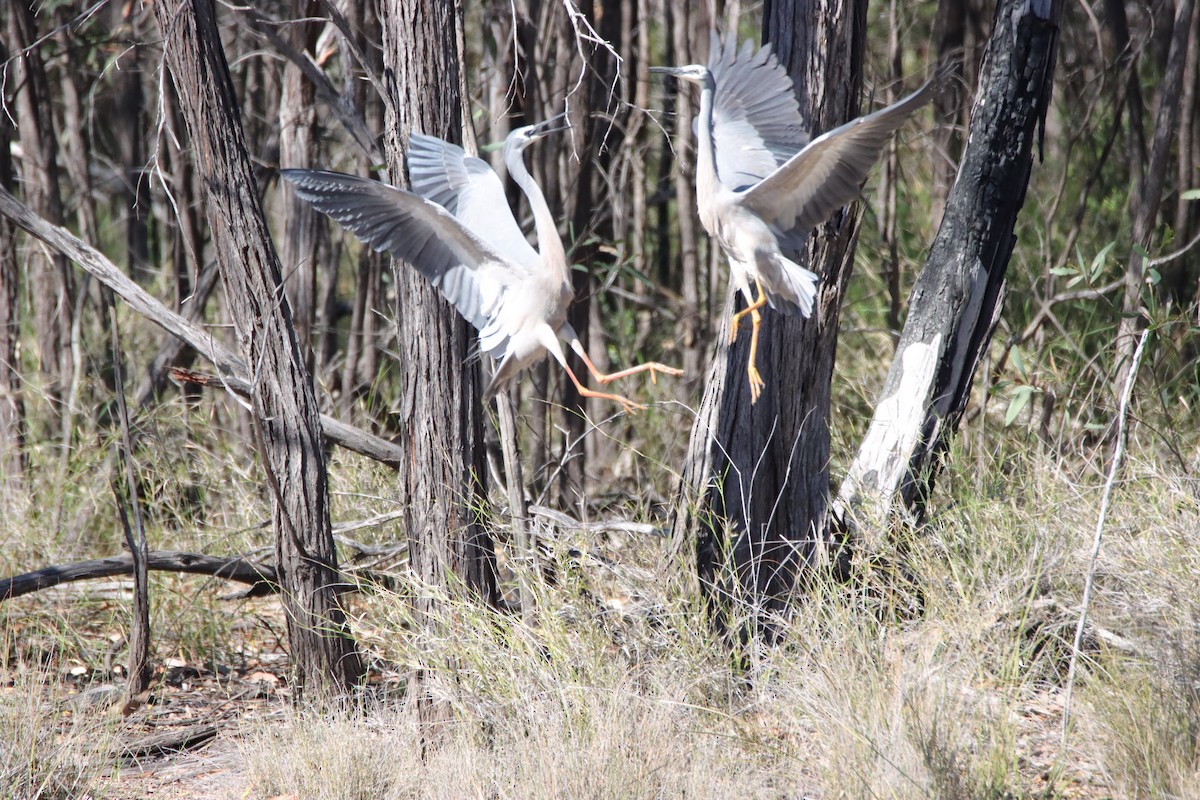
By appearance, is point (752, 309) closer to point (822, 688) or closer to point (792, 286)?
point (792, 286)

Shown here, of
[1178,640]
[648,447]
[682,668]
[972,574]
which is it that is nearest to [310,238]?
[648,447]

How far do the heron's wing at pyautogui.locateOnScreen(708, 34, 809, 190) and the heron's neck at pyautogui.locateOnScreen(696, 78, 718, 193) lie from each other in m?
0.14

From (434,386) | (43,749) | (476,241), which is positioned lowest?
(43,749)

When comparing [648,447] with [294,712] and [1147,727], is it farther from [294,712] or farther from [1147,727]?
[1147,727]

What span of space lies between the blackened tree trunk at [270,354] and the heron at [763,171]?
4.60 ft

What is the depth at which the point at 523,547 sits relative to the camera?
371cm

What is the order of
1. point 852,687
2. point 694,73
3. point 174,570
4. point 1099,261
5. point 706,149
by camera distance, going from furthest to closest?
1. point 1099,261
2. point 174,570
3. point 694,73
4. point 706,149
5. point 852,687

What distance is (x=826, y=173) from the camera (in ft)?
11.2

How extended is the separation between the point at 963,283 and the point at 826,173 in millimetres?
935

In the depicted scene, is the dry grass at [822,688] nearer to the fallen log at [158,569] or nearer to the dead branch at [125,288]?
the fallen log at [158,569]

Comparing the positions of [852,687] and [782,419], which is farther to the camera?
[782,419]

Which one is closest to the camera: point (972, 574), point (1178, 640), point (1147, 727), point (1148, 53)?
point (1147, 727)

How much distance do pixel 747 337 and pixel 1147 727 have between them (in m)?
1.67

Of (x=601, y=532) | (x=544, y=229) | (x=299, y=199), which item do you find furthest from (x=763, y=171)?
(x=299, y=199)
